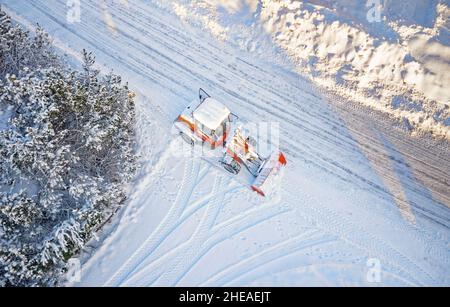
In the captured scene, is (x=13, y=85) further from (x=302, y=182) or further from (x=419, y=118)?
(x=419, y=118)

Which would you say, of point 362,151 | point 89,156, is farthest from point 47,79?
point 362,151

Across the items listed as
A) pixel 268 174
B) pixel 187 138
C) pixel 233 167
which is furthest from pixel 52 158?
pixel 268 174

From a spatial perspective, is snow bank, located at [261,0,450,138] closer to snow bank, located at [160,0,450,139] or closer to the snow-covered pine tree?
snow bank, located at [160,0,450,139]

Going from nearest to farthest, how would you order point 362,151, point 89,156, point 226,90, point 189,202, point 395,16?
point 89,156 → point 189,202 → point 362,151 → point 226,90 → point 395,16

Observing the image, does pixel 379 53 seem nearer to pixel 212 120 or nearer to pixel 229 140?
pixel 229 140

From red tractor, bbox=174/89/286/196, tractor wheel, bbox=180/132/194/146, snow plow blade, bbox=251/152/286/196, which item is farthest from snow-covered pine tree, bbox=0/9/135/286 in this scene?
snow plow blade, bbox=251/152/286/196

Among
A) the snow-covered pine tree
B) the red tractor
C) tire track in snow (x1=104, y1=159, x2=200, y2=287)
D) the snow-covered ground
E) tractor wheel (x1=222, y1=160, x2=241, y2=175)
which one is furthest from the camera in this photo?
tractor wheel (x1=222, y1=160, x2=241, y2=175)

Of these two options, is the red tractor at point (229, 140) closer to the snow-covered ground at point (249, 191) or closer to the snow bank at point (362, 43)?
the snow-covered ground at point (249, 191)
